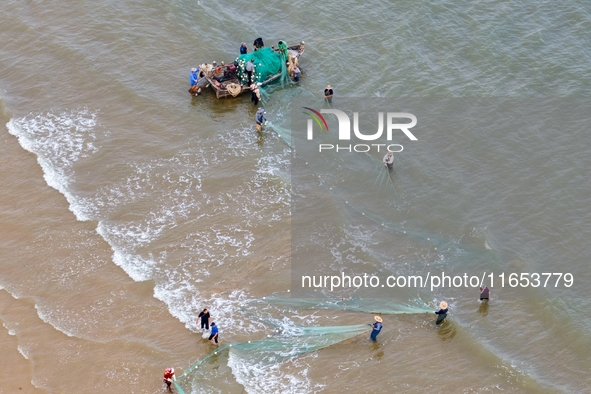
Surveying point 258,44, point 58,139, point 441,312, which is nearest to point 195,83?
point 258,44

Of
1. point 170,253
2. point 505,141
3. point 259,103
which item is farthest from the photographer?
point 259,103

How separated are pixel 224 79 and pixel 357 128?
698 centimetres

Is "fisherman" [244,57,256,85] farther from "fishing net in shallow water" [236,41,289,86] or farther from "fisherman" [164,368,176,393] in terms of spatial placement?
"fisherman" [164,368,176,393]

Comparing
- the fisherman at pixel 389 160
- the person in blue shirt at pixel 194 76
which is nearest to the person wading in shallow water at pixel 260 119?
the person in blue shirt at pixel 194 76

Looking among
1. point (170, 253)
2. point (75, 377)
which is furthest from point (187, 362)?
point (170, 253)

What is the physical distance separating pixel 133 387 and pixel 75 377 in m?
1.89

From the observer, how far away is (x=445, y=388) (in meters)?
25.4

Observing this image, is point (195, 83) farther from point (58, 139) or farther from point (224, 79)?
point (58, 139)

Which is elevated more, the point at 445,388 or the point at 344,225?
the point at 344,225

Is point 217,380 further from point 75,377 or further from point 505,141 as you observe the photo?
point 505,141

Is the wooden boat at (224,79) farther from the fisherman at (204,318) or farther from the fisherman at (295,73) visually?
the fisherman at (204,318)

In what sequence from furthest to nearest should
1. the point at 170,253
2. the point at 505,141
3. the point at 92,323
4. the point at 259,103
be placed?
the point at 259,103 < the point at 505,141 < the point at 170,253 < the point at 92,323

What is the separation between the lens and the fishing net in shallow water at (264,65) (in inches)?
1507

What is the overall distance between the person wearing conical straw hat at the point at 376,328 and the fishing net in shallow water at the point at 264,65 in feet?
51.8
